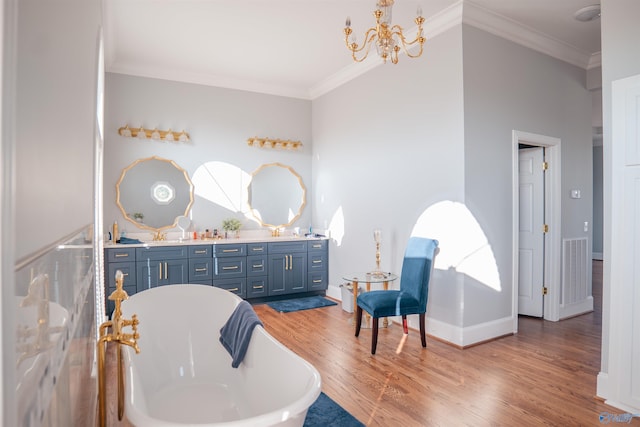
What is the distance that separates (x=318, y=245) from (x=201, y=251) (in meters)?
1.69

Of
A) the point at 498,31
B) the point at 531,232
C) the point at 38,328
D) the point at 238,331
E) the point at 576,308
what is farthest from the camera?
the point at 576,308

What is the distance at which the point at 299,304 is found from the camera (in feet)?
17.1

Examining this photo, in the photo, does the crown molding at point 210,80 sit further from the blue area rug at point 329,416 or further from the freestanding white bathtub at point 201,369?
the blue area rug at point 329,416

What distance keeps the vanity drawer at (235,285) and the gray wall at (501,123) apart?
9.29 feet

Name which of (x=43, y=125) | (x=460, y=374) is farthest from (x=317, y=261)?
(x=43, y=125)

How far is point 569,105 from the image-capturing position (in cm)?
447

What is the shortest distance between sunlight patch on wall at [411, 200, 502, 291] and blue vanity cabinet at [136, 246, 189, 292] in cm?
302

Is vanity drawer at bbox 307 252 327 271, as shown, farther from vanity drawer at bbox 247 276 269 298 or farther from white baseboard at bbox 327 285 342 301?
vanity drawer at bbox 247 276 269 298

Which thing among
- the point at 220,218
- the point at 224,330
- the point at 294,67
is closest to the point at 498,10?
the point at 294,67

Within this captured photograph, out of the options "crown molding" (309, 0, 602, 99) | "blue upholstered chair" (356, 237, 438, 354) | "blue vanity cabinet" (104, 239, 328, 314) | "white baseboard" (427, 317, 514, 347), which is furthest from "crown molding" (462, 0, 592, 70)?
"blue vanity cabinet" (104, 239, 328, 314)

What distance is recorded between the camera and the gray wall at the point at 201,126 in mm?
4875

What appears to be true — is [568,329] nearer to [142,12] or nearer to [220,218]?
[220,218]

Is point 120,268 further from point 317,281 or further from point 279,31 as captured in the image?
point 279,31

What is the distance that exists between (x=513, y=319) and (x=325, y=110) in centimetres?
380
